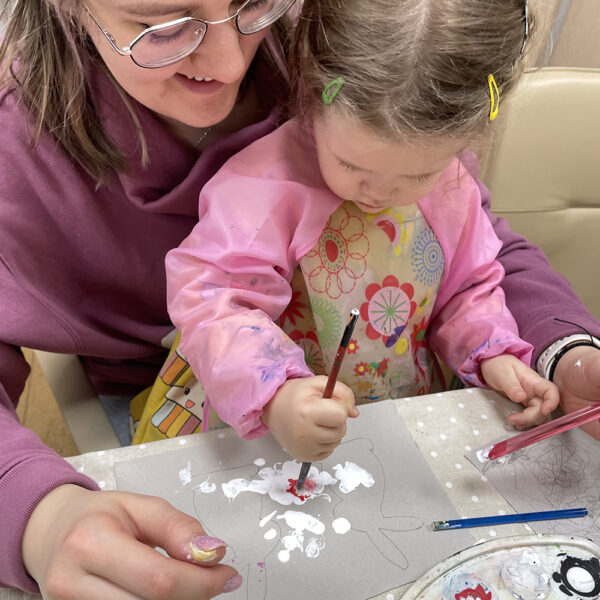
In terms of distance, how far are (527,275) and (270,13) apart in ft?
1.97

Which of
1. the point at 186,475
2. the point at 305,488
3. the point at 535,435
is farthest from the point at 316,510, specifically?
the point at 535,435

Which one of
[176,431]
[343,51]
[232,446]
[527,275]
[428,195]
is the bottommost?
[176,431]

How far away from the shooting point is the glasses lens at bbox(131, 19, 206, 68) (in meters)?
0.63

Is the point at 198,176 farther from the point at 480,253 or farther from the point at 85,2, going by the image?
the point at 480,253

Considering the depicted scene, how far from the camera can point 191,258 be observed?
807 millimetres

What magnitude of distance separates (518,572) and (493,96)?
20.6 inches

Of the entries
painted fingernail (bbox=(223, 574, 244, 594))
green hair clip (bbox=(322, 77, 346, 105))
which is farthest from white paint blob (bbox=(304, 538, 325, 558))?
green hair clip (bbox=(322, 77, 346, 105))

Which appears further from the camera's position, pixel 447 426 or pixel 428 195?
pixel 428 195

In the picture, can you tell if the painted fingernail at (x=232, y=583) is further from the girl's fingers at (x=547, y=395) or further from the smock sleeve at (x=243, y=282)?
the girl's fingers at (x=547, y=395)

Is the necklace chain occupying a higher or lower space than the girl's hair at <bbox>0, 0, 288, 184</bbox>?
lower

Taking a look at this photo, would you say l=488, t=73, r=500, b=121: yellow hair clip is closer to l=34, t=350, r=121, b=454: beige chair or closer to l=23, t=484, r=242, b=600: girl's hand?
l=23, t=484, r=242, b=600: girl's hand

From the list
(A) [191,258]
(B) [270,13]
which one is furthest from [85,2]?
(A) [191,258]

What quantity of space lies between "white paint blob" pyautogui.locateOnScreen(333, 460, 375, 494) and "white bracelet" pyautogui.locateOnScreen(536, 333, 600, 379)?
13.2 inches

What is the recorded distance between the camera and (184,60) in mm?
697
